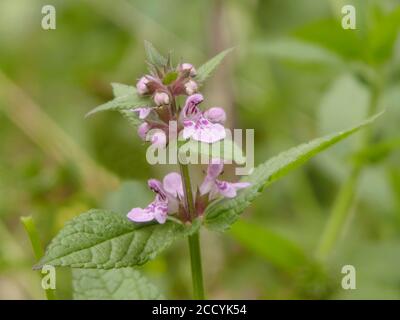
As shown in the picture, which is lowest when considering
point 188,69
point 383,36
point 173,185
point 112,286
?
point 112,286

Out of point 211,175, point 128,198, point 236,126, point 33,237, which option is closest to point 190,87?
point 211,175

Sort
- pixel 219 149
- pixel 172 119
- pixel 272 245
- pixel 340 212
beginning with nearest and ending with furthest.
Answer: pixel 219 149
pixel 172 119
pixel 272 245
pixel 340 212

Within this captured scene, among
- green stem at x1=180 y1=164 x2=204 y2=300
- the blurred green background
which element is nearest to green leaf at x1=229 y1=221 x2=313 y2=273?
the blurred green background

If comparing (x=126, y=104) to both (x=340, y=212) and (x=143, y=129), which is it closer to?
(x=143, y=129)

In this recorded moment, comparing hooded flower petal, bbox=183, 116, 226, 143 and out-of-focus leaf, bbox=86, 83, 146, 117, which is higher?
out-of-focus leaf, bbox=86, 83, 146, 117

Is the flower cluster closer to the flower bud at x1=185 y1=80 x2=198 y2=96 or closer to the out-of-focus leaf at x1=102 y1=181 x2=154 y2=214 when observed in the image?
the flower bud at x1=185 y1=80 x2=198 y2=96
